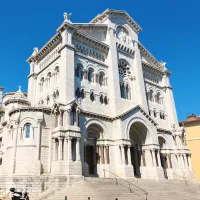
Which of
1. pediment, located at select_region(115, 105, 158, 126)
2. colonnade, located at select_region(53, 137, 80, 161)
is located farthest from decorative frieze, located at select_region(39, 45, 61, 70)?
colonnade, located at select_region(53, 137, 80, 161)

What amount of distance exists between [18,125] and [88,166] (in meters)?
9.57

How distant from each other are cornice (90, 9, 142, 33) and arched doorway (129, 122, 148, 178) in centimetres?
1885

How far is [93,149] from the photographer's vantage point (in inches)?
1118

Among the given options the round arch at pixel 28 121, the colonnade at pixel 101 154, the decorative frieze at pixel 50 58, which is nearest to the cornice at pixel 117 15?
the decorative frieze at pixel 50 58

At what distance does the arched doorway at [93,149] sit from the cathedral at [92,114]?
122 millimetres

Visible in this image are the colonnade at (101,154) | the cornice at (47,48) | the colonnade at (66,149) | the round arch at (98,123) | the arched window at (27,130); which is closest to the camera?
the colonnade at (66,149)

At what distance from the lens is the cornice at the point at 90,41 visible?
1238 inches

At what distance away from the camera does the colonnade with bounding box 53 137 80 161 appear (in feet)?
76.1

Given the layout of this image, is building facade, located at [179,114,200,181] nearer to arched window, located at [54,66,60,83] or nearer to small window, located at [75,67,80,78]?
small window, located at [75,67,80,78]

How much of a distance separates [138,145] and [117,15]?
22.3m

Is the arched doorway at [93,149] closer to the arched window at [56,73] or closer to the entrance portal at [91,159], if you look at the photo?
the entrance portal at [91,159]

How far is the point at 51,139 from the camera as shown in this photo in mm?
25453

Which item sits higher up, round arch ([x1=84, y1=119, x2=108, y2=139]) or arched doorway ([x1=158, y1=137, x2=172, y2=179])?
round arch ([x1=84, y1=119, x2=108, y2=139])

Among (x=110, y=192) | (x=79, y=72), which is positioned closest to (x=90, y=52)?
(x=79, y=72)
